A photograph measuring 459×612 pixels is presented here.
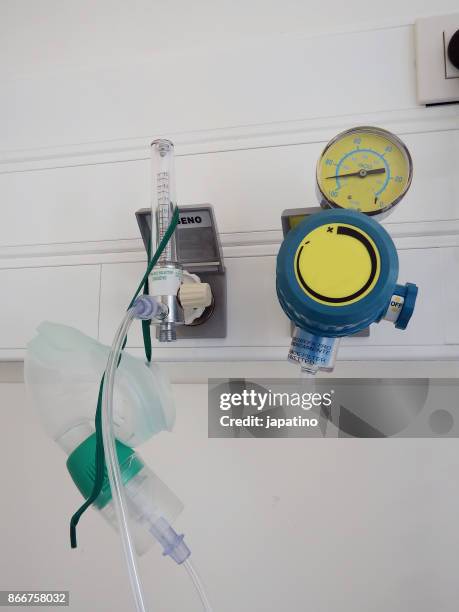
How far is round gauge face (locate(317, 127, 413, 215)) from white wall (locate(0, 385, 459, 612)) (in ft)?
1.26

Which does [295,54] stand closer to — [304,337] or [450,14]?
[450,14]

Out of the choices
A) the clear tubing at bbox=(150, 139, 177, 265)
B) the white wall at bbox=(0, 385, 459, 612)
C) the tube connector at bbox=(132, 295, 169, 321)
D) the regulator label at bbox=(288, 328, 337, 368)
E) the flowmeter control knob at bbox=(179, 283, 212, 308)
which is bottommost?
the white wall at bbox=(0, 385, 459, 612)

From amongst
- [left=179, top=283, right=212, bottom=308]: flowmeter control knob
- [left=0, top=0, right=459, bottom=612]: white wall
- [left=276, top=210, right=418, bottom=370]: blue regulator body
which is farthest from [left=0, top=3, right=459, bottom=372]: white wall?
[left=276, top=210, right=418, bottom=370]: blue regulator body

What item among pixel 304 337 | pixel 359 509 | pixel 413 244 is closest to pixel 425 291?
pixel 413 244

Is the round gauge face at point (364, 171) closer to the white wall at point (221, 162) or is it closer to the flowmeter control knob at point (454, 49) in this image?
the white wall at point (221, 162)

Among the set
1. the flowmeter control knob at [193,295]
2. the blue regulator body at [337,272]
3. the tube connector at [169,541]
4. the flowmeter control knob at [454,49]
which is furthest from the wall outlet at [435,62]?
the tube connector at [169,541]

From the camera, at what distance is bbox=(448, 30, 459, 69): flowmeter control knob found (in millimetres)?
731

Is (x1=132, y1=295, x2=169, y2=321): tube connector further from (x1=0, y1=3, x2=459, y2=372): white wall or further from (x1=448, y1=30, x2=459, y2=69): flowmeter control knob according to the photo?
(x1=448, y1=30, x2=459, y2=69): flowmeter control knob

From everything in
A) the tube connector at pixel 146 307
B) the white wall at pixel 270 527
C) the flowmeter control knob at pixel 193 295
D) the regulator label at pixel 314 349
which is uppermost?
the flowmeter control knob at pixel 193 295

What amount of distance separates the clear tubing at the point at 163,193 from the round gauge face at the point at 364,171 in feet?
0.72

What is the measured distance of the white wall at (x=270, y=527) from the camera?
0.69m

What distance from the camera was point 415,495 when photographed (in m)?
0.70

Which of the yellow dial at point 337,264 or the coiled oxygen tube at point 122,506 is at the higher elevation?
the yellow dial at point 337,264

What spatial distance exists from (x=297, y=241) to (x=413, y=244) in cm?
29
